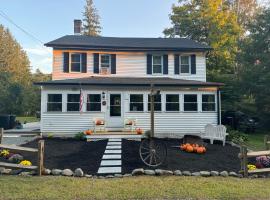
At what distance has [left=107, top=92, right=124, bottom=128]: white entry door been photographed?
1600 centimetres

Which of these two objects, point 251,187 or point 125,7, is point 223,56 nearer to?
point 125,7

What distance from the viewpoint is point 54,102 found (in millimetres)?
15578

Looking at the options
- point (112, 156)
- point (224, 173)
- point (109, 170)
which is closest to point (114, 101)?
point (112, 156)

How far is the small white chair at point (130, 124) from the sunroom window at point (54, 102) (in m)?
4.07

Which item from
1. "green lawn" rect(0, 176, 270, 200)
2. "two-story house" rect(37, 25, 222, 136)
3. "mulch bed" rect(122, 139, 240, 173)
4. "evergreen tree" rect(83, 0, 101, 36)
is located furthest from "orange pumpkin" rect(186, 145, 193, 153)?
"evergreen tree" rect(83, 0, 101, 36)

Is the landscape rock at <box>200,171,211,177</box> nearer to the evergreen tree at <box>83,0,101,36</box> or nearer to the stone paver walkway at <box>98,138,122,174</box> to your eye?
the stone paver walkway at <box>98,138,122,174</box>

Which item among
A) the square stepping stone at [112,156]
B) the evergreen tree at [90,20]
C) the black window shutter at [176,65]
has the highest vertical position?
the evergreen tree at [90,20]

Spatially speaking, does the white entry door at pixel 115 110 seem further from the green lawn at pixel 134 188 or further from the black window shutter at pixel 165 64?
the green lawn at pixel 134 188

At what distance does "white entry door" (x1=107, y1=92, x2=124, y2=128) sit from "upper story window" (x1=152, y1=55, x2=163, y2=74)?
158 inches

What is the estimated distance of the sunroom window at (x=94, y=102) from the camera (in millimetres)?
15867

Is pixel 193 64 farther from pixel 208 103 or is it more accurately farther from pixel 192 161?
pixel 192 161

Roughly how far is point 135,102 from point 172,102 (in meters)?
2.32

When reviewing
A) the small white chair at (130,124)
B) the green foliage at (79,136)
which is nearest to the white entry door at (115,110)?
the small white chair at (130,124)

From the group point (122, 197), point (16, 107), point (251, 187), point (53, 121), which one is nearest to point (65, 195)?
point (122, 197)
